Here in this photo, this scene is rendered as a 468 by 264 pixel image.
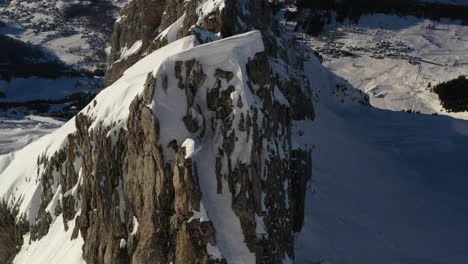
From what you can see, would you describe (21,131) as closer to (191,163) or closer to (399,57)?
(191,163)

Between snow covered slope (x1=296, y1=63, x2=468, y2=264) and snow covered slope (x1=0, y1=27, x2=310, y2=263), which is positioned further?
snow covered slope (x1=296, y1=63, x2=468, y2=264)

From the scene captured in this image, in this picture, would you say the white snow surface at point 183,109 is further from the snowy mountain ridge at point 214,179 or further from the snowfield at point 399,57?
the snowfield at point 399,57

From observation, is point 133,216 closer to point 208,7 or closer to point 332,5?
point 208,7

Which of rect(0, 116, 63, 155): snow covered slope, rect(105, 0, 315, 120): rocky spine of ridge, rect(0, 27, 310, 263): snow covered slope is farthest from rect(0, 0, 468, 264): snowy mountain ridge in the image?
rect(0, 116, 63, 155): snow covered slope

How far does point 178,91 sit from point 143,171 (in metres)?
2.80

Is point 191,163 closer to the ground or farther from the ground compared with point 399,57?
farther from the ground

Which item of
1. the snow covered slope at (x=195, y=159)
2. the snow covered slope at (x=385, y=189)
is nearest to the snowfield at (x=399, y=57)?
the snow covered slope at (x=385, y=189)

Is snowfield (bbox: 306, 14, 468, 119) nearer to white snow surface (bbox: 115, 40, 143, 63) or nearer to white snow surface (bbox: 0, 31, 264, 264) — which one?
white snow surface (bbox: 115, 40, 143, 63)

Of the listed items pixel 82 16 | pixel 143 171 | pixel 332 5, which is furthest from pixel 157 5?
pixel 82 16

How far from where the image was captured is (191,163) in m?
11.4

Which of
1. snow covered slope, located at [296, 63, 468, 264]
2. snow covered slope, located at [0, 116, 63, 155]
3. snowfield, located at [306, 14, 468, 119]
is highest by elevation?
snowfield, located at [306, 14, 468, 119]

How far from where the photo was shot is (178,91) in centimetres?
1245

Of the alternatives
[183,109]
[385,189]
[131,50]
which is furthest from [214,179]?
[131,50]

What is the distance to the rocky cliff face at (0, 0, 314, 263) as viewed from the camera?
11406 mm
